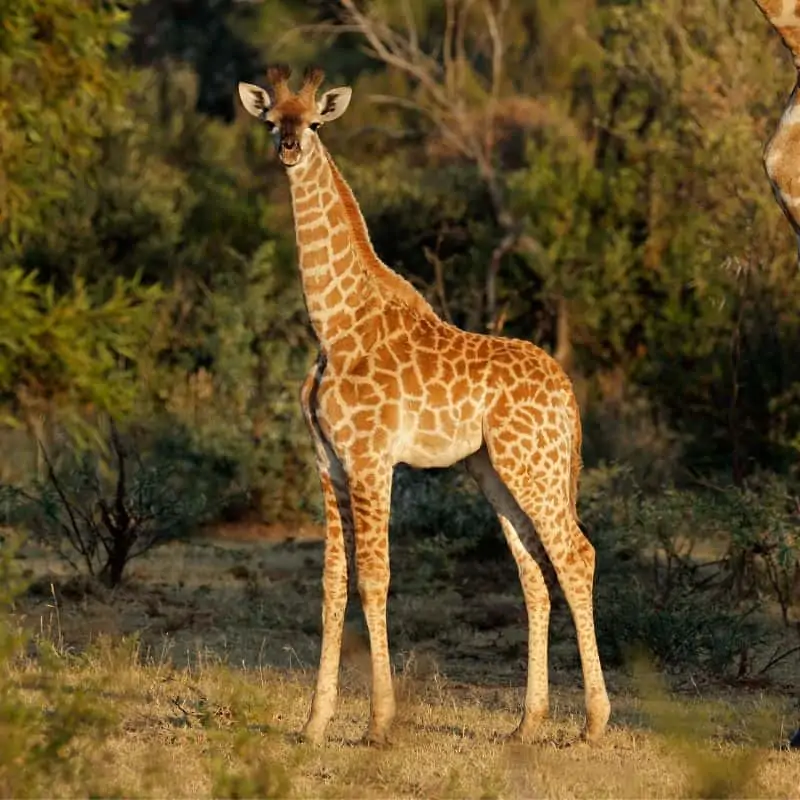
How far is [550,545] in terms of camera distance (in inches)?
329

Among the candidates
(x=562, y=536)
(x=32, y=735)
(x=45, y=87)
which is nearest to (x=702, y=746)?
(x=562, y=536)

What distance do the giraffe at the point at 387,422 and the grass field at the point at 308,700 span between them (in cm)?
39

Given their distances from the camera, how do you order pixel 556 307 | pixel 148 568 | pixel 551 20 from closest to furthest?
pixel 148 568 < pixel 556 307 < pixel 551 20

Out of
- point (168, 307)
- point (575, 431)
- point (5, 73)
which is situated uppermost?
point (575, 431)

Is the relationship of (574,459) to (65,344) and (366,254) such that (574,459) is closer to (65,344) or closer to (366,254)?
(366,254)

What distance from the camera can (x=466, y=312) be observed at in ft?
65.8

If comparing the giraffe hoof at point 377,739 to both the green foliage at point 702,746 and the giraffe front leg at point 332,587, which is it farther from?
the green foliage at point 702,746

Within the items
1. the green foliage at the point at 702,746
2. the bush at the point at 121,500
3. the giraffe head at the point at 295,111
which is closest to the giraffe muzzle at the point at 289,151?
the giraffe head at the point at 295,111

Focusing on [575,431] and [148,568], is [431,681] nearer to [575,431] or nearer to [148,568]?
[575,431]

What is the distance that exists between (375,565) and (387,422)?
0.61 meters

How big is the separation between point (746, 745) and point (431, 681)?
7.16 feet

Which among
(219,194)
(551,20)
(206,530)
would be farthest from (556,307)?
(551,20)

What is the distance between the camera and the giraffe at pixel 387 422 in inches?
321

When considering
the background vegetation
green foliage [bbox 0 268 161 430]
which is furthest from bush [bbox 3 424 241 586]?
green foliage [bbox 0 268 161 430]
